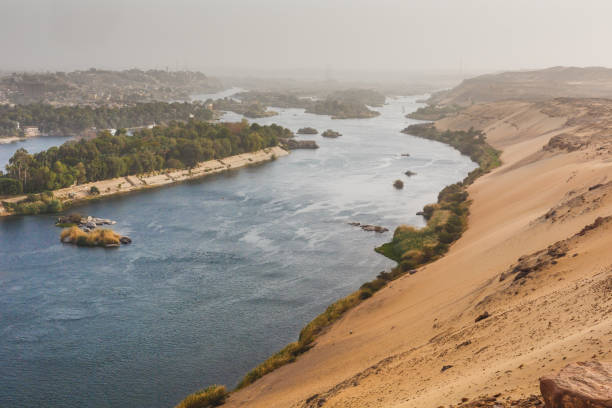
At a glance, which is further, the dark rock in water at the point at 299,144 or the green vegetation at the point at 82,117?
the green vegetation at the point at 82,117

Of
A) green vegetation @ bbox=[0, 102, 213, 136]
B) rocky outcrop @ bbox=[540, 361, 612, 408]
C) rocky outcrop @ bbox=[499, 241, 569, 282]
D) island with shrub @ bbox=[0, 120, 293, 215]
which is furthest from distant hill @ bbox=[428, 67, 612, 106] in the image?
rocky outcrop @ bbox=[540, 361, 612, 408]

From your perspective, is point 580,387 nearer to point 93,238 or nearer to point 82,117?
point 93,238

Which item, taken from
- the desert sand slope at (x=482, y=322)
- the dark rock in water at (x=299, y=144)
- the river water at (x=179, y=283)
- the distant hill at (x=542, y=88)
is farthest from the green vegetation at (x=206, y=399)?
the distant hill at (x=542, y=88)

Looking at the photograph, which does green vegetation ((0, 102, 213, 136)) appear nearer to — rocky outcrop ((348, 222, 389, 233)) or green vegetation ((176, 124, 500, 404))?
green vegetation ((176, 124, 500, 404))

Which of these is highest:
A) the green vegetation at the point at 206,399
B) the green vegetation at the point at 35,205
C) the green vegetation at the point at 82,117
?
the green vegetation at the point at 82,117

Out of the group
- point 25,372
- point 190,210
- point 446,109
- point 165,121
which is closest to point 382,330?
point 25,372

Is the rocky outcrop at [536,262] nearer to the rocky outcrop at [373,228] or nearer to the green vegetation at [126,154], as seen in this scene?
the rocky outcrop at [373,228]
